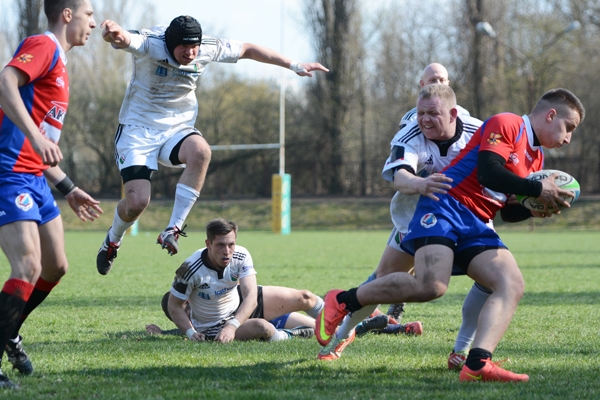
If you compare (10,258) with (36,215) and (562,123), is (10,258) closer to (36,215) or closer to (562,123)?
(36,215)

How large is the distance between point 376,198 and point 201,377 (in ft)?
106

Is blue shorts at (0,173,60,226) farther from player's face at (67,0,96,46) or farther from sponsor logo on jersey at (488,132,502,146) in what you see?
sponsor logo on jersey at (488,132,502,146)

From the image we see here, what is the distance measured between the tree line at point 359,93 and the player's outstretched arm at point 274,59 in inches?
1179

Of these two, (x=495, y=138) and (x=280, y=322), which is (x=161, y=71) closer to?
(x=280, y=322)

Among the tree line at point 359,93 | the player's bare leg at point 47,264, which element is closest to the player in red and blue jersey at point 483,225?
the player's bare leg at point 47,264

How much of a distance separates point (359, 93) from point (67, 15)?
117 feet

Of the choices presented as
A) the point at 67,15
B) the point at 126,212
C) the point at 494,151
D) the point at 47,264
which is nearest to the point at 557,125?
the point at 494,151

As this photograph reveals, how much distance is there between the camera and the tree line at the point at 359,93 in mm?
36438

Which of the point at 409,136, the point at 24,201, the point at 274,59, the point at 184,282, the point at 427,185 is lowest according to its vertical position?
the point at 184,282

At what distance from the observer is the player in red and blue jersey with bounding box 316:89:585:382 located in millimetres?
4234

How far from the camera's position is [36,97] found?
4258mm

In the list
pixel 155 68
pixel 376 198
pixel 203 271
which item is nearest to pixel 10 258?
pixel 203 271

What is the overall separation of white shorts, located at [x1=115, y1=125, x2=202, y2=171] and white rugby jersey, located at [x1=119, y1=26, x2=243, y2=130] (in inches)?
2.6

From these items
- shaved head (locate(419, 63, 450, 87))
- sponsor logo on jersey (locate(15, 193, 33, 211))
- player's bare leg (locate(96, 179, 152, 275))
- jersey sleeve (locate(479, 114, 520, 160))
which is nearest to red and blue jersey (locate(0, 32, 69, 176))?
sponsor logo on jersey (locate(15, 193, 33, 211))
